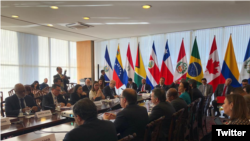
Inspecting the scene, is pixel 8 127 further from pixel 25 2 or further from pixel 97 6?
pixel 97 6

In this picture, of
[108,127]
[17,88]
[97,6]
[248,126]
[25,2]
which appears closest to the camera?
[108,127]

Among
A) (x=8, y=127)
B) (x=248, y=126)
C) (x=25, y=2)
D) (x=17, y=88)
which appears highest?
(x=25, y=2)

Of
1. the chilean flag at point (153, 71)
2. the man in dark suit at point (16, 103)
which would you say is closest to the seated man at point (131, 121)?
the man in dark suit at point (16, 103)

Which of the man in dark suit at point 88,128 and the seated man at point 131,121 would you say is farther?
the seated man at point 131,121

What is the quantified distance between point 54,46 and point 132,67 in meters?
4.05

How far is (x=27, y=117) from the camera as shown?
300cm

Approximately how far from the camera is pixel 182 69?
7.61m

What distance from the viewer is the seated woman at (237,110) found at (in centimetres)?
194

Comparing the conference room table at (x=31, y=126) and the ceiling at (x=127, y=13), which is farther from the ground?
the ceiling at (x=127, y=13)

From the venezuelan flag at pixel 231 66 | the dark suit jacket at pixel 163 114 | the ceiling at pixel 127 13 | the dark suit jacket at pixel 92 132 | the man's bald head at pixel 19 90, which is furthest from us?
the venezuelan flag at pixel 231 66

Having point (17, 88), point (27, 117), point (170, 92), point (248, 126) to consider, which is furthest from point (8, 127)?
point (248, 126)

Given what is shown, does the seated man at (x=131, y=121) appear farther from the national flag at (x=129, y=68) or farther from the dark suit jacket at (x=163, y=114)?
the national flag at (x=129, y=68)

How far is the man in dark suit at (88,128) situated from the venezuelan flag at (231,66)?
255 inches

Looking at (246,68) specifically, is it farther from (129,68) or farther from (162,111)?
(162,111)
